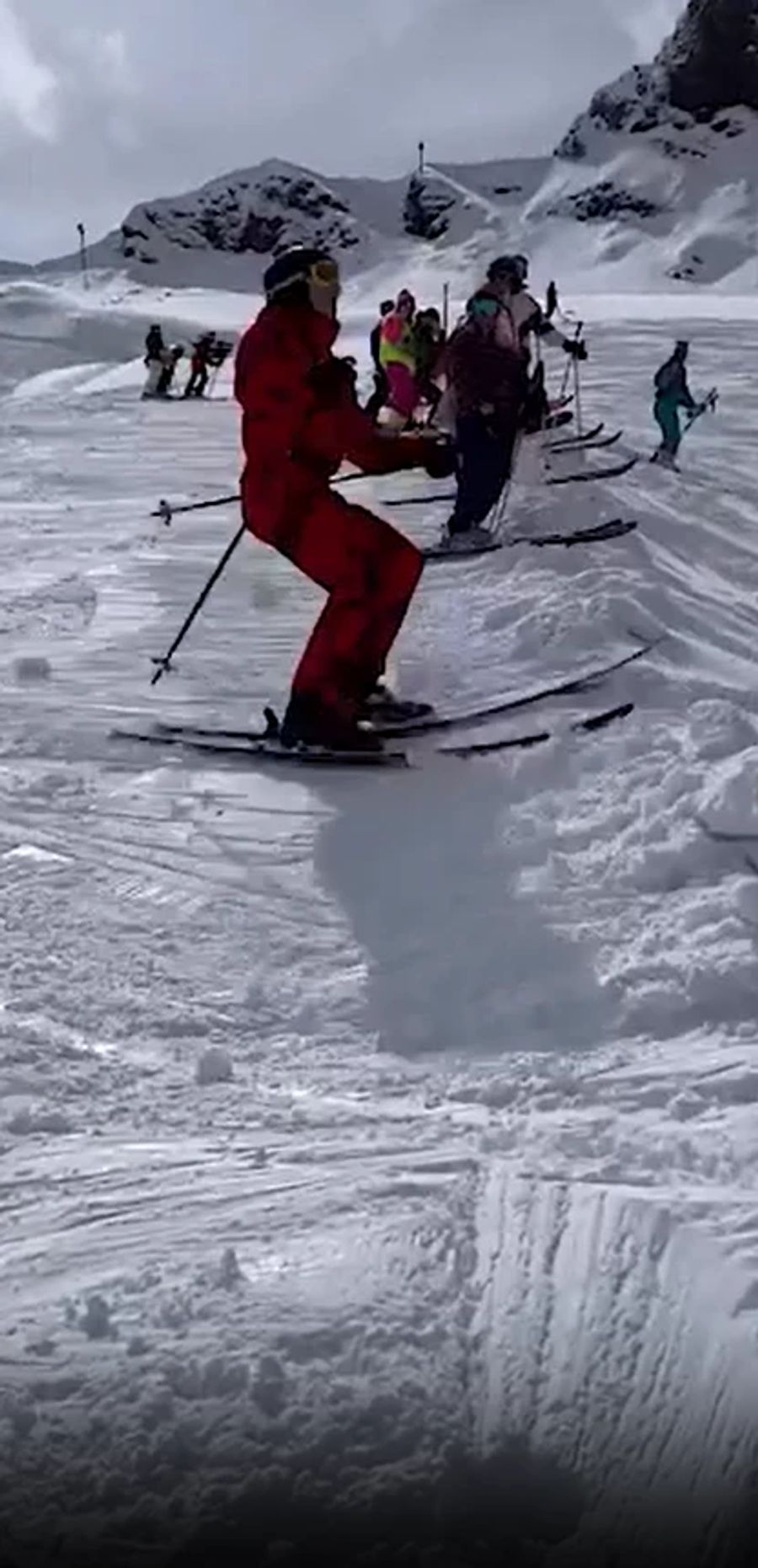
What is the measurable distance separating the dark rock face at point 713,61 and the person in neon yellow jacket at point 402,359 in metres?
92.7

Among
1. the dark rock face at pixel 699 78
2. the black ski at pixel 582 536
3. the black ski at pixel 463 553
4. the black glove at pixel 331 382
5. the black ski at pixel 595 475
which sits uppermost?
the dark rock face at pixel 699 78

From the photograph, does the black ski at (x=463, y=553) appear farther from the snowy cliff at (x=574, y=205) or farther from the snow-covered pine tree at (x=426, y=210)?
the snow-covered pine tree at (x=426, y=210)

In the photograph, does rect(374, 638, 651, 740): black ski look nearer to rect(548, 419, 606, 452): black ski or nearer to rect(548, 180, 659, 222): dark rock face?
rect(548, 419, 606, 452): black ski

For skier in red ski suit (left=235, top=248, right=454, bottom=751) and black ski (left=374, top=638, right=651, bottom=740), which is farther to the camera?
black ski (left=374, top=638, right=651, bottom=740)

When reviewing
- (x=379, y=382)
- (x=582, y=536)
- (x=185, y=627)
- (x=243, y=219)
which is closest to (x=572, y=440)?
(x=379, y=382)

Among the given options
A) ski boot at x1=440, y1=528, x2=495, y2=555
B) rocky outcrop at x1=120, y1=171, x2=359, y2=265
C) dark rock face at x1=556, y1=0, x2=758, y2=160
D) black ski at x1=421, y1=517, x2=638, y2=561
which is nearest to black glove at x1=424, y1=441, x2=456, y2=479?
black ski at x1=421, y1=517, x2=638, y2=561

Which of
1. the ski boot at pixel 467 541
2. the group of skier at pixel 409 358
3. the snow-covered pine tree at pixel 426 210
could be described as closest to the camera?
the ski boot at pixel 467 541

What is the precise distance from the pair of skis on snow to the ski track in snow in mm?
99

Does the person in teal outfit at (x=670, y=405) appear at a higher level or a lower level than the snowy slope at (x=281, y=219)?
lower

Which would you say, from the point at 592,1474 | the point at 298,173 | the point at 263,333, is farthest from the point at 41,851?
the point at 298,173

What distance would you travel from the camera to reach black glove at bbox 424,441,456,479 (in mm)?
5422

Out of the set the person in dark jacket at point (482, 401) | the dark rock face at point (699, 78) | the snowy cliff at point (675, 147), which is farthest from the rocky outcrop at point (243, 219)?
the person in dark jacket at point (482, 401)

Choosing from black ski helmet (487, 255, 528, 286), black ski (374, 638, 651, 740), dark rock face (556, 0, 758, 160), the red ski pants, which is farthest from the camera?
dark rock face (556, 0, 758, 160)

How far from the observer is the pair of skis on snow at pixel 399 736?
540 centimetres
